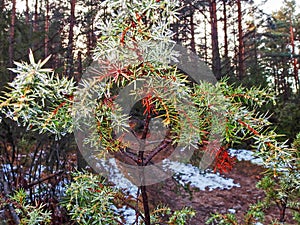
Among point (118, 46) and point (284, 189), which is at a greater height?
point (118, 46)

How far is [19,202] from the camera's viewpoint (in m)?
1.03

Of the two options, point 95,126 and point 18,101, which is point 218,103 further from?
point 18,101

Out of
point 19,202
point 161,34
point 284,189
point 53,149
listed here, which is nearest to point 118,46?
point 161,34

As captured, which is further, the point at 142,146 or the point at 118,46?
the point at 142,146

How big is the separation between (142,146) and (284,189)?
973mm

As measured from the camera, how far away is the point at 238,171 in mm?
6707

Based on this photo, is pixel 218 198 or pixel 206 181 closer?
pixel 218 198

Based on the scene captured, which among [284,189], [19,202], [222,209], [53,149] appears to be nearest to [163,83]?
[19,202]

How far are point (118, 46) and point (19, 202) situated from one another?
→ 74 cm

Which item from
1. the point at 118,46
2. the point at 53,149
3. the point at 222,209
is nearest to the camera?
the point at 118,46

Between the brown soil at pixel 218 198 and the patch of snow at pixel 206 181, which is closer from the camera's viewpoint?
the brown soil at pixel 218 198

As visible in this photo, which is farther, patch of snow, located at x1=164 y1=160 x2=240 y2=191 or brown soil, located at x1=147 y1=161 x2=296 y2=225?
patch of snow, located at x1=164 y1=160 x2=240 y2=191

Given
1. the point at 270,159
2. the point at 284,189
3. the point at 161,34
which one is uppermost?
the point at 161,34

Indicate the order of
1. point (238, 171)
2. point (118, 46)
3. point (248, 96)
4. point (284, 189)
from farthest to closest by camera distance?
point (238, 171), point (284, 189), point (248, 96), point (118, 46)
